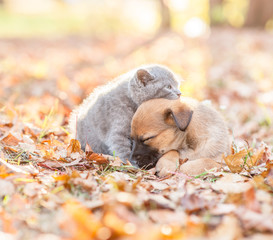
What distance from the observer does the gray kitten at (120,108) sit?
173 inches

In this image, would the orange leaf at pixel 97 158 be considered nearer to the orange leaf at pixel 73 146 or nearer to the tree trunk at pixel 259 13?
the orange leaf at pixel 73 146

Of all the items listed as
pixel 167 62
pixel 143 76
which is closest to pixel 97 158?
pixel 143 76

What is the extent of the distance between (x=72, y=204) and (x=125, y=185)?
0.53 meters

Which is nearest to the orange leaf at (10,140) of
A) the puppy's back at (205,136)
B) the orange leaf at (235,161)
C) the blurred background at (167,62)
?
the blurred background at (167,62)

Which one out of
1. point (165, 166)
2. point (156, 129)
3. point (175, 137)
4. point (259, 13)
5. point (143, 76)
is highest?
point (259, 13)

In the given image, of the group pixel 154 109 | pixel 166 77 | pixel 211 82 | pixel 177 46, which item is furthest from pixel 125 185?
pixel 177 46

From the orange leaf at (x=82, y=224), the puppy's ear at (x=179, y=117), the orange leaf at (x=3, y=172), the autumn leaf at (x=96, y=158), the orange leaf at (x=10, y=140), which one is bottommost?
the autumn leaf at (x=96, y=158)

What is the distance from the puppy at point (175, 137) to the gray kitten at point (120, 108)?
46 centimetres

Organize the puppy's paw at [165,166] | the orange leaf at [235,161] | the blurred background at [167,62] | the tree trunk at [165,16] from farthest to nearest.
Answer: the tree trunk at [165,16]
the blurred background at [167,62]
the puppy's paw at [165,166]
the orange leaf at [235,161]

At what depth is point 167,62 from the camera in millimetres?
10648

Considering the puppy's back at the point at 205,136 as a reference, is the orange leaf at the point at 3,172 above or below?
above

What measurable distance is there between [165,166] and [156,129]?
39 centimetres

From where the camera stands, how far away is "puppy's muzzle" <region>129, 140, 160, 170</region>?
3.86 m

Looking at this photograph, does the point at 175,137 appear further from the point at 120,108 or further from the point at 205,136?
the point at 120,108
